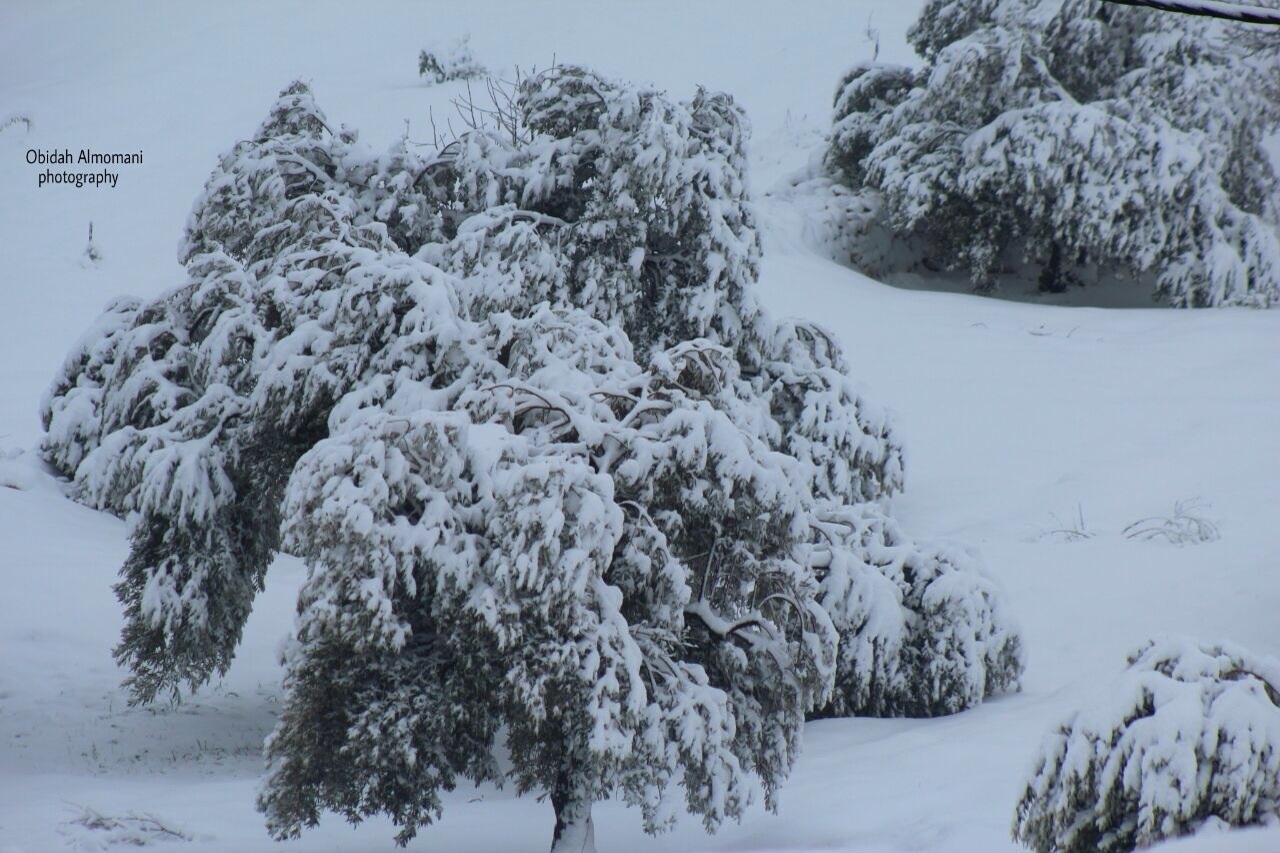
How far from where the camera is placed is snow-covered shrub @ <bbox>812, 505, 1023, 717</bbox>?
26.4ft

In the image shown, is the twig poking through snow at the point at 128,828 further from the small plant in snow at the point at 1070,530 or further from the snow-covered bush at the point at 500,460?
the small plant in snow at the point at 1070,530

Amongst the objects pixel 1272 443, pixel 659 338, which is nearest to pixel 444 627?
pixel 659 338

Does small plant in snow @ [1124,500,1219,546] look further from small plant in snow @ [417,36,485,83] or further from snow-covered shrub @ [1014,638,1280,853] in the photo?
small plant in snow @ [417,36,485,83]

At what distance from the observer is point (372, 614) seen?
5121 millimetres

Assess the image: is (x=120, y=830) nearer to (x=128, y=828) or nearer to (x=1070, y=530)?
(x=128, y=828)

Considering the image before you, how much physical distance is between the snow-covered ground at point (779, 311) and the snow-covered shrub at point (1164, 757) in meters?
0.26

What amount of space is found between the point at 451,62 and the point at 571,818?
23605mm

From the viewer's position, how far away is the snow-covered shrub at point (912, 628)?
26.4ft

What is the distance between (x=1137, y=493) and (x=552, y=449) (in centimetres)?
843

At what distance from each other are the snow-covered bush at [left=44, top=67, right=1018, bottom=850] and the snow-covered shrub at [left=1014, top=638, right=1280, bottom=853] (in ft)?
5.72

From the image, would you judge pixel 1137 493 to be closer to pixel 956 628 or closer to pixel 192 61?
pixel 956 628

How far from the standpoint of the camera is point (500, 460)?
5.48 m

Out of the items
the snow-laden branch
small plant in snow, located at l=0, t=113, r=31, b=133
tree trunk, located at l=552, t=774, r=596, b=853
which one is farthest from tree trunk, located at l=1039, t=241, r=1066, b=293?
the snow-laden branch

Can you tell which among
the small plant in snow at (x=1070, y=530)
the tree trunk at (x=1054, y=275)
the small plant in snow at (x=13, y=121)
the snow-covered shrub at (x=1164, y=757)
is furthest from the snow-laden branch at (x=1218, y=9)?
the tree trunk at (x=1054, y=275)
